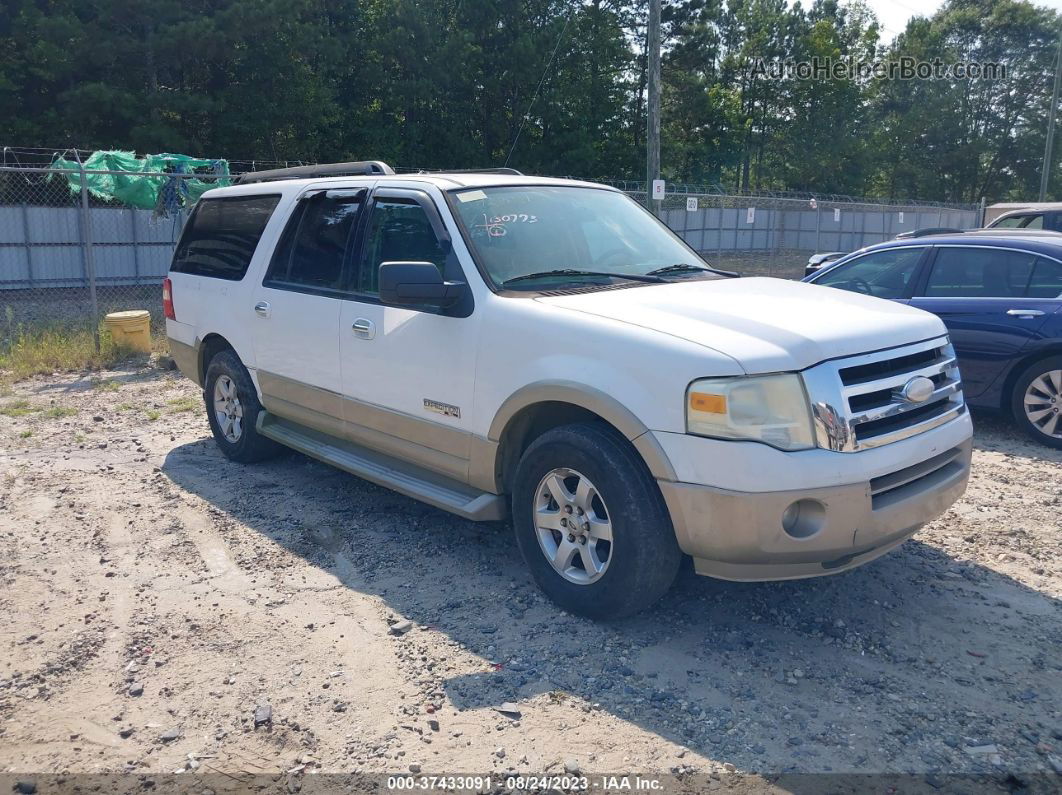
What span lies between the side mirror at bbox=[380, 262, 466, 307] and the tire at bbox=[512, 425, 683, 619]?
0.90 metres

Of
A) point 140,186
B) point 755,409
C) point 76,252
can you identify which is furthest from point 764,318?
point 76,252

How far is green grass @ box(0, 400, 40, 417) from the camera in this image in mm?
8477

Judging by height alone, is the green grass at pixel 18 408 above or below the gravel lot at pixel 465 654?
above

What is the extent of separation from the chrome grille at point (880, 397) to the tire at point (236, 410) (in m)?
4.15

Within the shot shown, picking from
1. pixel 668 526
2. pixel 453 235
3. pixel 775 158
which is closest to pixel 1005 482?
pixel 668 526

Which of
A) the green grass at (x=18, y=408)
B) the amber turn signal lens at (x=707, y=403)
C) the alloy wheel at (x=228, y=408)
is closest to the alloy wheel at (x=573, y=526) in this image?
the amber turn signal lens at (x=707, y=403)

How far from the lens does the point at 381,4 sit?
34500 millimetres

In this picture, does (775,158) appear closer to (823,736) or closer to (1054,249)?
(1054,249)

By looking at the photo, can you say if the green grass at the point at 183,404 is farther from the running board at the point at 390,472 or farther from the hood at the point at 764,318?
the hood at the point at 764,318

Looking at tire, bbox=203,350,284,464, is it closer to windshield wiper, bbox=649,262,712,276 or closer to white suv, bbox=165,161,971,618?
white suv, bbox=165,161,971,618

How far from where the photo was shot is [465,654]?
155 inches

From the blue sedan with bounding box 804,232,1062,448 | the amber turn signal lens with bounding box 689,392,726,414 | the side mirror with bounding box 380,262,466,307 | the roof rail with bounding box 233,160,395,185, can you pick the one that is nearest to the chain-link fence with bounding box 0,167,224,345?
the roof rail with bounding box 233,160,395,185

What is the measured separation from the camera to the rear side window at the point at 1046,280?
7227mm

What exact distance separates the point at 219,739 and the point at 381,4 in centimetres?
3553
